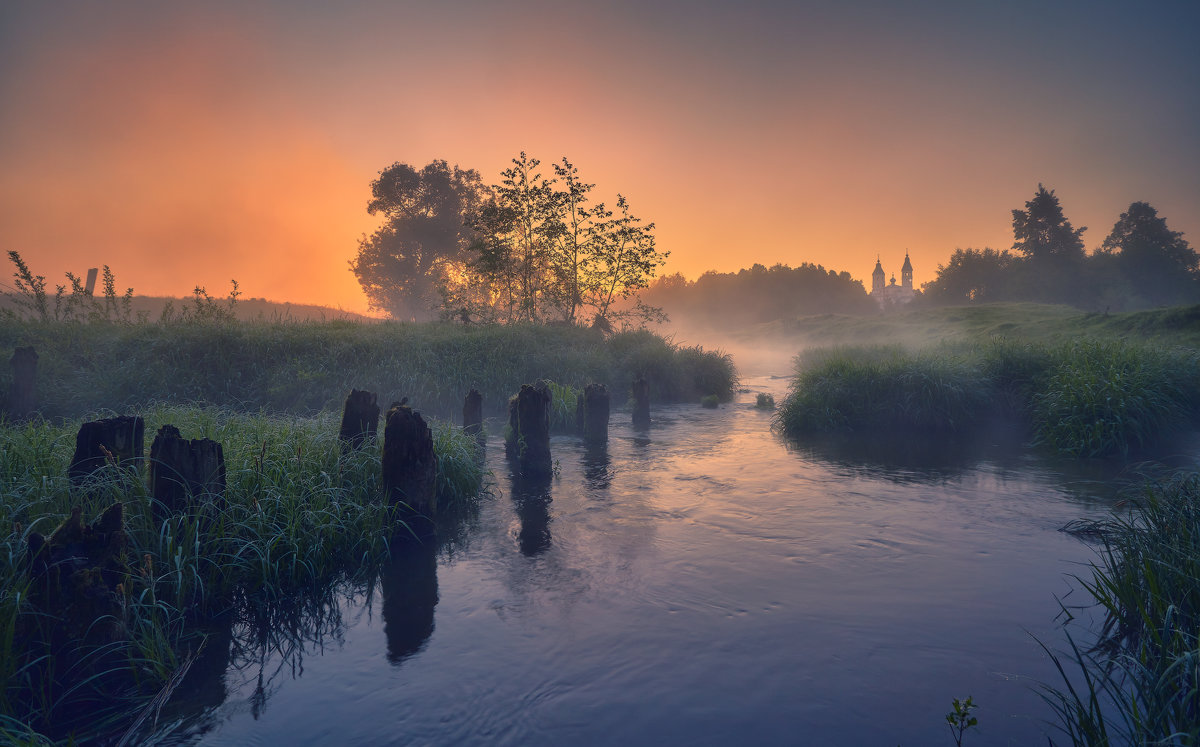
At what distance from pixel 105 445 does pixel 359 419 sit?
2.78m

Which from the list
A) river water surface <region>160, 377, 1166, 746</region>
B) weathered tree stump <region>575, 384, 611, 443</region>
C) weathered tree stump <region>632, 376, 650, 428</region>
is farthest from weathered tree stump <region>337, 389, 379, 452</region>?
weathered tree stump <region>632, 376, 650, 428</region>

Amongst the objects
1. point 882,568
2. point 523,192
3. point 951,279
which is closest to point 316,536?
point 882,568

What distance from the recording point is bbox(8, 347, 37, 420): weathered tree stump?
976cm

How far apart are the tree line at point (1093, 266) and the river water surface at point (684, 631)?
55.3 meters

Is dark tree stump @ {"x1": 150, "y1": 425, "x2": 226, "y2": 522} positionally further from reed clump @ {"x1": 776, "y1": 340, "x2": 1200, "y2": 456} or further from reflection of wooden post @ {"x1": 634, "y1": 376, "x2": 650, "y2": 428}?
reed clump @ {"x1": 776, "y1": 340, "x2": 1200, "y2": 456}

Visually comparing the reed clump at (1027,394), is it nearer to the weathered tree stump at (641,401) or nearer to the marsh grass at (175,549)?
the weathered tree stump at (641,401)

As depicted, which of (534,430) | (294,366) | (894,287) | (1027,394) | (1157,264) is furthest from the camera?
(894,287)

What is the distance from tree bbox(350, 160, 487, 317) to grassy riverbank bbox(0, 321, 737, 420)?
85.6ft

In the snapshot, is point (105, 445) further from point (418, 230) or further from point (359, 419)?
point (418, 230)

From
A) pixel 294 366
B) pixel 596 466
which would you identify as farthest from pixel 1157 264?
pixel 294 366

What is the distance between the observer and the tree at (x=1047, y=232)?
53.5 metres

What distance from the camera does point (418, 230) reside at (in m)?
43.8

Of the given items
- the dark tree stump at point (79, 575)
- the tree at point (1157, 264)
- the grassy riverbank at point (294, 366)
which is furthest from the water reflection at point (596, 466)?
the tree at point (1157, 264)

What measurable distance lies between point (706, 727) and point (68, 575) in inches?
154
